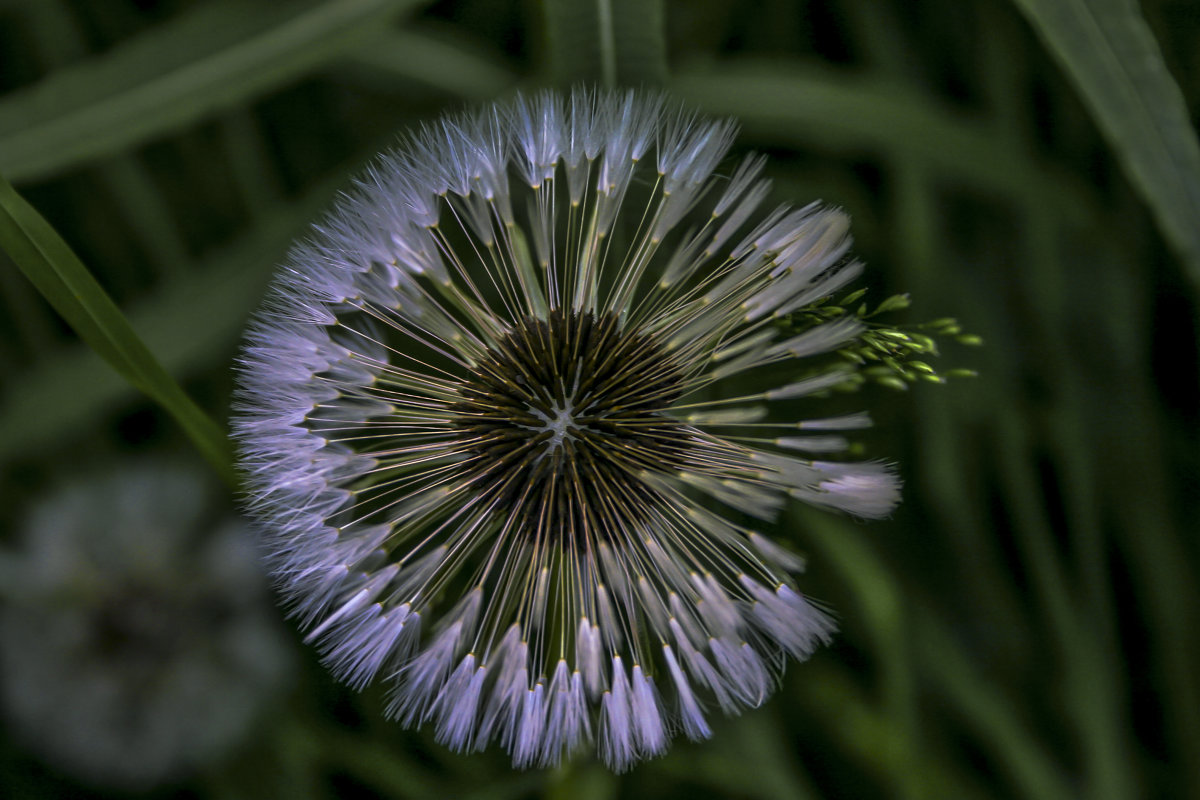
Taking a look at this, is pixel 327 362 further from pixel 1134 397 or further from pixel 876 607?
pixel 1134 397

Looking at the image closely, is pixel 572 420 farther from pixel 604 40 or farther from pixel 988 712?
pixel 988 712

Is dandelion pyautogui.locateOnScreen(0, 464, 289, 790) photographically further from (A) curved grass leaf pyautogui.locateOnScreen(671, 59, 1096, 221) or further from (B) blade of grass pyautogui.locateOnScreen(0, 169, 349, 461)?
(A) curved grass leaf pyautogui.locateOnScreen(671, 59, 1096, 221)

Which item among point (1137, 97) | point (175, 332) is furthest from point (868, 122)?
point (175, 332)

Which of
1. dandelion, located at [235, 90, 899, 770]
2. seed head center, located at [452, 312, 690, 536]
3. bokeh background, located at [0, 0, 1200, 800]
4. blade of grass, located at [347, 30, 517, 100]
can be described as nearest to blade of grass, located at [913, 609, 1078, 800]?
bokeh background, located at [0, 0, 1200, 800]

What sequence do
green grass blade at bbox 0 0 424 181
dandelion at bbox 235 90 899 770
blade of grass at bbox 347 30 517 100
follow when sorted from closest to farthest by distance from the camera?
dandelion at bbox 235 90 899 770 < green grass blade at bbox 0 0 424 181 < blade of grass at bbox 347 30 517 100

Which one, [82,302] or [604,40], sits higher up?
[604,40]

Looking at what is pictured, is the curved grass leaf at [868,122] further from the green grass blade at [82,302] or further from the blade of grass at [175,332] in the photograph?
the green grass blade at [82,302]
